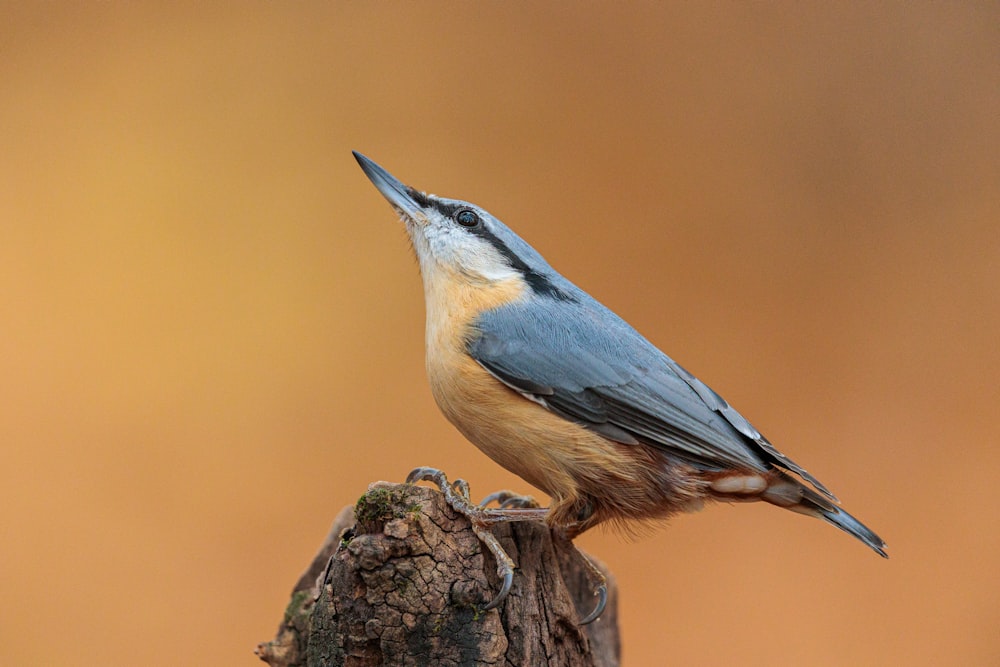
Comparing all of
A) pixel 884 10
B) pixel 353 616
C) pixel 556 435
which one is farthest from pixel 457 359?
pixel 884 10

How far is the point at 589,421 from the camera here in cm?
213

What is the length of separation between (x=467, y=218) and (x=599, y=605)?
111 centimetres

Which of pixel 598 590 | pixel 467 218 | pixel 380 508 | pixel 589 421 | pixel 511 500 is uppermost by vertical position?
pixel 467 218

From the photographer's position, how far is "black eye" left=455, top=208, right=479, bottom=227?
2465 mm

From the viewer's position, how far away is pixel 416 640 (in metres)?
1.82

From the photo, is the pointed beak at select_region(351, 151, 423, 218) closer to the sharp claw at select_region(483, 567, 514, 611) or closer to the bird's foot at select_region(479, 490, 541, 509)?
the bird's foot at select_region(479, 490, 541, 509)

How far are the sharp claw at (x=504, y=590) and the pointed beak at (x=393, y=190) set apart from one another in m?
1.07

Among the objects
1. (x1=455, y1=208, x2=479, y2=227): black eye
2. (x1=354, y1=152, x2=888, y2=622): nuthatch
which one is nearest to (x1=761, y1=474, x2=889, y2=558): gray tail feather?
(x1=354, y1=152, x2=888, y2=622): nuthatch

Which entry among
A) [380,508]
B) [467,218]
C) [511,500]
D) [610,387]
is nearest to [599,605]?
[511,500]

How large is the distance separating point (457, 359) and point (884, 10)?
8.70 feet

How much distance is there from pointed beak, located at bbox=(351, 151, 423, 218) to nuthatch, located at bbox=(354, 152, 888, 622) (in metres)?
0.33

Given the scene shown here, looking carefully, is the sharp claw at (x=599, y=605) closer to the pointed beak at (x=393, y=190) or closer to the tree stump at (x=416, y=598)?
the tree stump at (x=416, y=598)

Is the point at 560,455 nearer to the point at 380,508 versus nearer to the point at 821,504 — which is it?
the point at 380,508

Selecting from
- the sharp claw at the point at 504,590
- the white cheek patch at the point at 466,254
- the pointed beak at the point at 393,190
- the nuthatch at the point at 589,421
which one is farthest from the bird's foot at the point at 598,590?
the pointed beak at the point at 393,190
